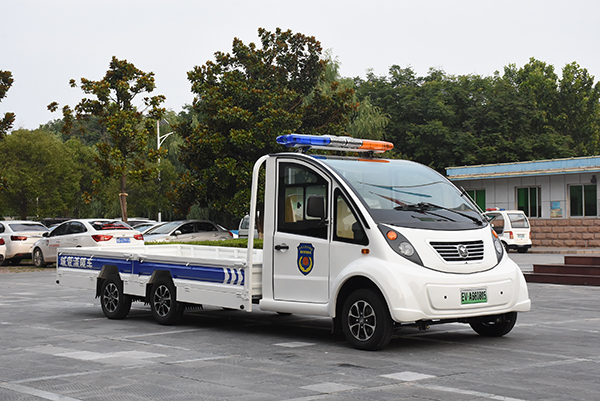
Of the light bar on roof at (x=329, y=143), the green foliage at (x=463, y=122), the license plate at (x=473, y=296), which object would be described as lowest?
the license plate at (x=473, y=296)

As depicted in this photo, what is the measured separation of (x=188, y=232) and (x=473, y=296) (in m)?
20.0

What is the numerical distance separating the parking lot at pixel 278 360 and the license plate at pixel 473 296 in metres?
0.55

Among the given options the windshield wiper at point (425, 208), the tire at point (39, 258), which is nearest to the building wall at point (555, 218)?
the tire at point (39, 258)

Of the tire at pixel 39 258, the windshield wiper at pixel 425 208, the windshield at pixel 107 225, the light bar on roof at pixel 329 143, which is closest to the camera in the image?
the windshield wiper at pixel 425 208

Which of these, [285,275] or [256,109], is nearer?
[285,275]

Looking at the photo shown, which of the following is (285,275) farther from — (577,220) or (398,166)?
(577,220)

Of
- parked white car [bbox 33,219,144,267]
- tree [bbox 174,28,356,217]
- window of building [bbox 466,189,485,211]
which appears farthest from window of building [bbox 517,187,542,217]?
parked white car [bbox 33,219,144,267]

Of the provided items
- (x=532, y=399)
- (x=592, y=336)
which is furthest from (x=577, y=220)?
(x=532, y=399)

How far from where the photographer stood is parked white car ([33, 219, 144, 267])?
79.2ft

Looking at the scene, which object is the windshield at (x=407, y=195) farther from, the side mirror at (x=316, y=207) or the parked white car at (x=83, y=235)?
the parked white car at (x=83, y=235)

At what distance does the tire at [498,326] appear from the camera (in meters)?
9.19

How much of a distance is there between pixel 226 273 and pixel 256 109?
22301mm

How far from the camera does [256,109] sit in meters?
31.5

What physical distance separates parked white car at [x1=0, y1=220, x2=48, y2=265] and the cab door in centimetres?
1995
